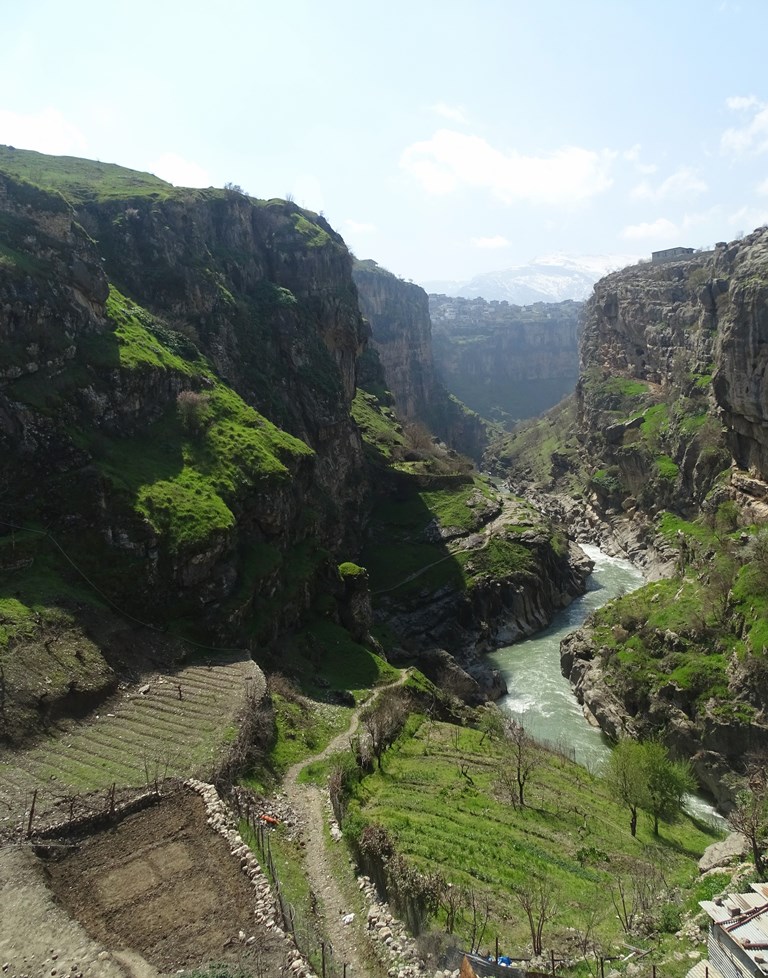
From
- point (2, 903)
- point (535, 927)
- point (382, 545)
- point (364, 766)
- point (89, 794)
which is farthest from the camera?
point (382, 545)

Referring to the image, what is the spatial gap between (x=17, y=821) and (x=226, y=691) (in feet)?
55.9

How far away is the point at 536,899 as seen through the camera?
26578 mm

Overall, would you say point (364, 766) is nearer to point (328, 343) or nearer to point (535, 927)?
point (535, 927)

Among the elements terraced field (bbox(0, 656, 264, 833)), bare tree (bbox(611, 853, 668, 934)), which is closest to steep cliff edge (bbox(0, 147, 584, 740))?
terraced field (bbox(0, 656, 264, 833))

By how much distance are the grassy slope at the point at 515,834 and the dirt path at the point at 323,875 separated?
6.20ft

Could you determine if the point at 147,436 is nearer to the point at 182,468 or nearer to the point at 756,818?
the point at 182,468

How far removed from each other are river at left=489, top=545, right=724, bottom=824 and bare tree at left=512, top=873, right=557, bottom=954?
2204cm

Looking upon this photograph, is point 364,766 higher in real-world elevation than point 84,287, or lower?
lower

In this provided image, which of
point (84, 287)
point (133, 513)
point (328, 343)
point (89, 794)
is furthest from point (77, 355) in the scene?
point (328, 343)

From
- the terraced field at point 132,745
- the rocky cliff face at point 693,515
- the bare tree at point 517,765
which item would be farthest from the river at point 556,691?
the terraced field at point 132,745

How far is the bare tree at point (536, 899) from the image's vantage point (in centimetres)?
2394

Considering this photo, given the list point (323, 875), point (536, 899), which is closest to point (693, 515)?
point (536, 899)

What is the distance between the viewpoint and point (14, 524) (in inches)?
1828

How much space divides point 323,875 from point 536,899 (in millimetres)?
8831
